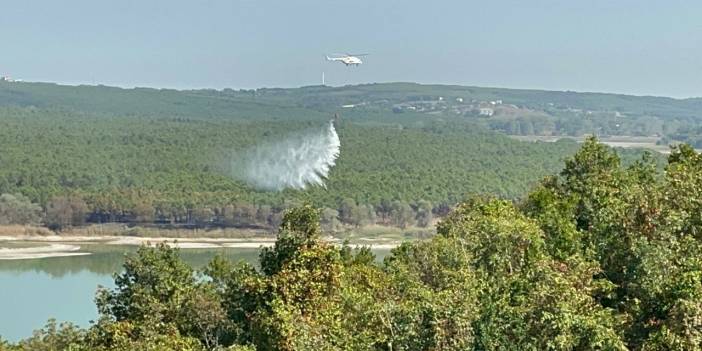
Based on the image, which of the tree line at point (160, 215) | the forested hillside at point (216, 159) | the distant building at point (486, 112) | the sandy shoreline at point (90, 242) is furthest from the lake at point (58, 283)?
the distant building at point (486, 112)

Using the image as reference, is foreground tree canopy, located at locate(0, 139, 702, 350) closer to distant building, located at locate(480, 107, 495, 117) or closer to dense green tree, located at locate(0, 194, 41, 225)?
dense green tree, located at locate(0, 194, 41, 225)

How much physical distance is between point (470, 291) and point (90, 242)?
127ft

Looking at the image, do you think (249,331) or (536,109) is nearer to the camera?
(249,331)

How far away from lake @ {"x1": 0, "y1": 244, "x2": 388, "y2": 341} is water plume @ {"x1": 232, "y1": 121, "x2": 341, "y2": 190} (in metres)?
3.29

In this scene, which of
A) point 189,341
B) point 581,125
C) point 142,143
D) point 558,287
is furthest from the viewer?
point 581,125

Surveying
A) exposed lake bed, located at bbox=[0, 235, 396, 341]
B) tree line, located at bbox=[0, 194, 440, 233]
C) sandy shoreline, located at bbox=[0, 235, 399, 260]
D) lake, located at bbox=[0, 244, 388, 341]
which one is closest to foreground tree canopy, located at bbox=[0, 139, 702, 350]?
exposed lake bed, located at bbox=[0, 235, 396, 341]

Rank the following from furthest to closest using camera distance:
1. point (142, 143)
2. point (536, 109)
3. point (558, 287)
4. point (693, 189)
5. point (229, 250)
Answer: point (536, 109)
point (142, 143)
point (229, 250)
point (693, 189)
point (558, 287)

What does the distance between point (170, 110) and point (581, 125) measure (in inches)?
1476

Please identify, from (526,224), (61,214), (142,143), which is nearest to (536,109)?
(142,143)

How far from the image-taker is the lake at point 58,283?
30.3 meters

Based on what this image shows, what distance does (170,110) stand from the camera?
10250 centimetres

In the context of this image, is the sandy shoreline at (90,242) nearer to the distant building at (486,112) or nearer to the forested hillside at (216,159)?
the forested hillside at (216,159)

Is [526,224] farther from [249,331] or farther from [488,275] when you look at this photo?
[249,331]

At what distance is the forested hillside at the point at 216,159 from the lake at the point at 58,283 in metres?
6.33
